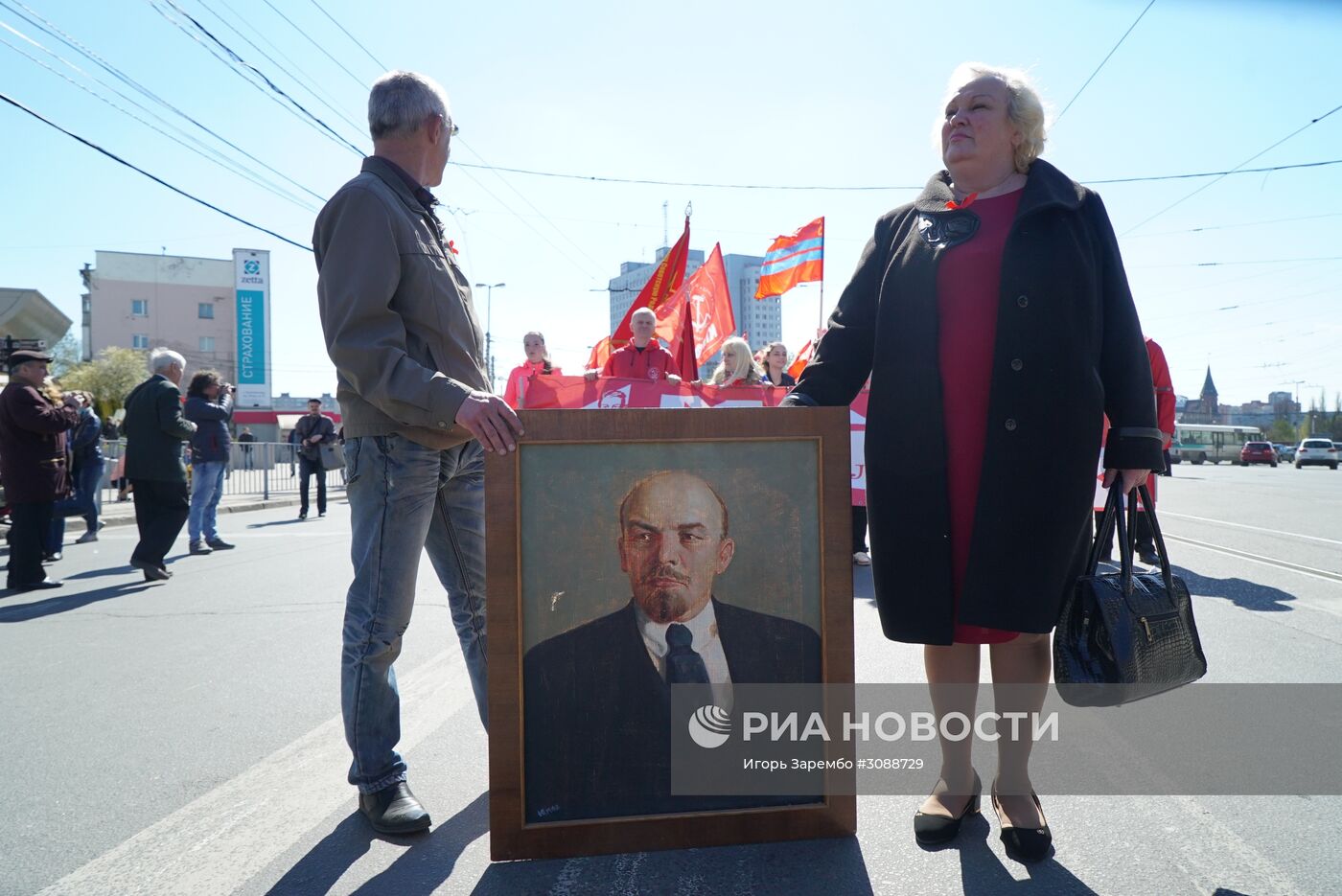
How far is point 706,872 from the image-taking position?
2336mm

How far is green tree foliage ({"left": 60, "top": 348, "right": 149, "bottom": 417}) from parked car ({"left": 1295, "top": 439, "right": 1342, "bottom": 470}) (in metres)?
61.5

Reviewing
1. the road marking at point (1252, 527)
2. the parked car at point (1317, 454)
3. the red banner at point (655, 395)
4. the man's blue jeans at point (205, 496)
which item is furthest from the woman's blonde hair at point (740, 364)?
the parked car at point (1317, 454)

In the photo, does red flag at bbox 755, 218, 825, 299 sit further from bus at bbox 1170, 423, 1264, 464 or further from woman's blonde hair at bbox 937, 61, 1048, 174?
bus at bbox 1170, 423, 1264, 464

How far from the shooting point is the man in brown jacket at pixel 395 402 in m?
2.47

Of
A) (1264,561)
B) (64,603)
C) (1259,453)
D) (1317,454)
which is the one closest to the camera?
(64,603)

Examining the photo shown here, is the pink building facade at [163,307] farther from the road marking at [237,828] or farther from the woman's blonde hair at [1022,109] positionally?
the woman's blonde hair at [1022,109]

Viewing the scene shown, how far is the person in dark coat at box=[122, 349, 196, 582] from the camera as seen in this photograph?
7676mm

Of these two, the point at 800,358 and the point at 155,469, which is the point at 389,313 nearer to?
the point at 155,469

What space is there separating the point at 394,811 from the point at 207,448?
26.9 ft

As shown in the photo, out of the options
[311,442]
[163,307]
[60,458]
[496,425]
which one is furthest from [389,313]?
[163,307]

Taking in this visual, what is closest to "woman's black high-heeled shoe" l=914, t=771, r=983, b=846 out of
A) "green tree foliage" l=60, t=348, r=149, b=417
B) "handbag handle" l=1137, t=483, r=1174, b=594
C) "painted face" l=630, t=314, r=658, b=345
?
"handbag handle" l=1137, t=483, r=1174, b=594

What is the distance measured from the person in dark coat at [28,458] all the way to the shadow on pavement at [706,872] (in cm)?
704

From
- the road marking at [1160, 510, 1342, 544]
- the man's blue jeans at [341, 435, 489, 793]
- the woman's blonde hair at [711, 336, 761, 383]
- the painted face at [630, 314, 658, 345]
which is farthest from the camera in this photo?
the road marking at [1160, 510, 1342, 544]

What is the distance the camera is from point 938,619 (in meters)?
2.47
